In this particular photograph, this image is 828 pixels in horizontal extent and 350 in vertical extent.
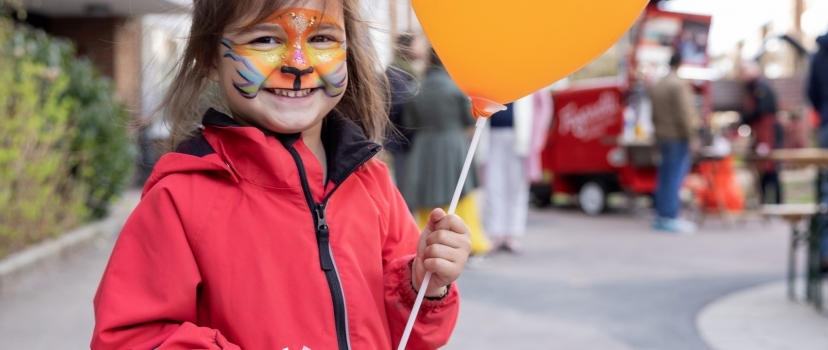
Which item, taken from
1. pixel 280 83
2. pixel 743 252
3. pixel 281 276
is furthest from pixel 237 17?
pixel 743 252

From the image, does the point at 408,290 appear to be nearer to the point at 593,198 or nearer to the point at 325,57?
the point at 325,57

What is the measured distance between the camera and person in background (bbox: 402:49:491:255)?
551 cm

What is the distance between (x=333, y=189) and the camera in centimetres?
146


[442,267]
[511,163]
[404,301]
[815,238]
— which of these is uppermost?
[442,267]

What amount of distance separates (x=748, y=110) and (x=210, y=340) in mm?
9849

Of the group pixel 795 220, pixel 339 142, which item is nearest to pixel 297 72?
pixel 339 142

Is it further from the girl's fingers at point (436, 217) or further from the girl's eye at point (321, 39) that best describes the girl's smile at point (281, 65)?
the girl's fingers at point (436, 217)

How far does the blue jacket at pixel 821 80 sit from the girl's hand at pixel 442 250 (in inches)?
193

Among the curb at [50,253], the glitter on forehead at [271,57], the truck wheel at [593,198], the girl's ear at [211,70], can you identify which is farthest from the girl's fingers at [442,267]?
the truck wheel at [593,198]

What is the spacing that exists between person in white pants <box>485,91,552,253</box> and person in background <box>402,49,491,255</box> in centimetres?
72

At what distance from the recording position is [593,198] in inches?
378

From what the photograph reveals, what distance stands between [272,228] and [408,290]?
0.30 metres

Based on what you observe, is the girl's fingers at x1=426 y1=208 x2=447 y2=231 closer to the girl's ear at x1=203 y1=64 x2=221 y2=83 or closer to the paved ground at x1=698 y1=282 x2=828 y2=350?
the girl's ear at x1=203 y1=64 x2=221 y2=83

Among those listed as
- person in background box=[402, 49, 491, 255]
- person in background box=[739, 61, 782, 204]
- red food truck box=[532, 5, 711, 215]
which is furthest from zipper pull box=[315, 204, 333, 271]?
person in background box=[739, 61, 782, 204]
